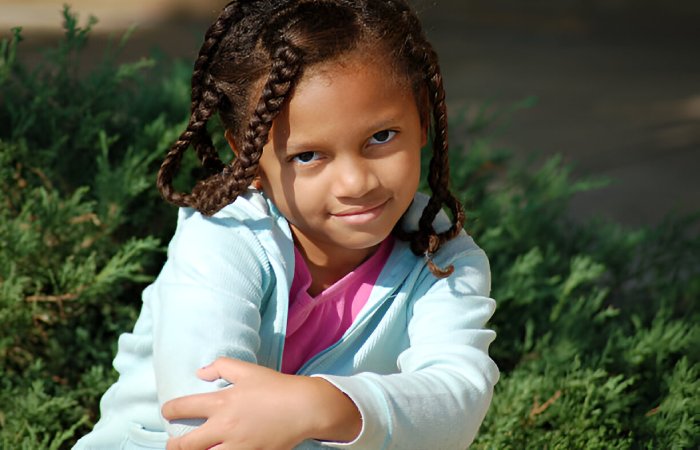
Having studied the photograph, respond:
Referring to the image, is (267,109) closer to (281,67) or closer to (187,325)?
Answer: (281,67)

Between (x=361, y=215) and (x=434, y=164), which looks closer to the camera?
(x=361, y=215)

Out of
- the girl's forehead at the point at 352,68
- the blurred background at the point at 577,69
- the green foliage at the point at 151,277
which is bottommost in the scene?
the blurred background at the point at 577,69

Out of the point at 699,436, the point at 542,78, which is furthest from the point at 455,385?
the point at 542,78

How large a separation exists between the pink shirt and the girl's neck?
24mm

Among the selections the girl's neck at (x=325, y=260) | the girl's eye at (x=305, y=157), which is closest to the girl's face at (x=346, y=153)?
the girl's eye at (x=305, y=157)

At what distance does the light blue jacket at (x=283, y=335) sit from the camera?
200cm

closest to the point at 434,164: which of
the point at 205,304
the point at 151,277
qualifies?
the point at 205,304

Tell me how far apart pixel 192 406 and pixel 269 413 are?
151mm

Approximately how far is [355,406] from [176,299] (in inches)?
16.5

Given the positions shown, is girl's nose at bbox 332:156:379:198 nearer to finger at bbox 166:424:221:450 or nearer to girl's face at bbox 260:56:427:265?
girl's face at bbox 260:56:427:265

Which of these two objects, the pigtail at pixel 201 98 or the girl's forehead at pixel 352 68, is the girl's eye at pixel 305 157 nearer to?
the girl's forehead at pixel 352 68

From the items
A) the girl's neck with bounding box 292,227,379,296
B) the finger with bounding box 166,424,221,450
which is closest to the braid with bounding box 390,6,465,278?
the girl's neck with bounding box 292,227,379,296

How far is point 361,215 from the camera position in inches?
82.0

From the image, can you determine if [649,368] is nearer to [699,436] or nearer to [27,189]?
[699,436]
